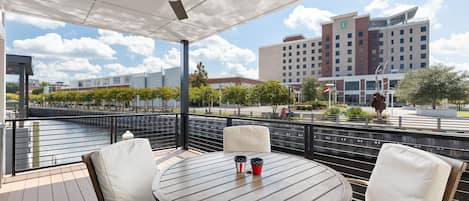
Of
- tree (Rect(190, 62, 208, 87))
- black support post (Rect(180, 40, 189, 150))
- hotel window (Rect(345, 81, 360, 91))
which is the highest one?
→ tree (Rect(190, 62, 208, 87))

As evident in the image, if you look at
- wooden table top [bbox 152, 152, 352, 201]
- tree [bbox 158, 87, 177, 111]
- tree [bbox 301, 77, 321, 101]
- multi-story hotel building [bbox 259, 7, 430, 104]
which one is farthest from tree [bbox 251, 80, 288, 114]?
multi-story hotel building [bbox 259, 7, 430, 104]

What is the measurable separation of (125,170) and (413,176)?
4.66ft

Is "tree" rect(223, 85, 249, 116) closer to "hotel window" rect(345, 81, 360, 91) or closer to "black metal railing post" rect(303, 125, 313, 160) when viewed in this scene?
"black metal railing post" rect(303, 125, 313, 160)

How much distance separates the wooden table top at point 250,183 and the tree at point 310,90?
87.4 ft

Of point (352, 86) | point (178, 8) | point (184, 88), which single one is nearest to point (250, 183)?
point (178, 8)

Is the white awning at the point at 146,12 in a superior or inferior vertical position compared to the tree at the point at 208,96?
superior

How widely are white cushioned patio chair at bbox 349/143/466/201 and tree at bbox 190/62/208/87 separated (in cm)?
3342

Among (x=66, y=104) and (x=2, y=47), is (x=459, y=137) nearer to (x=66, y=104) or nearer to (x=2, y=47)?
(x=2, y=47)

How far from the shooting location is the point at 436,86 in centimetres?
1441

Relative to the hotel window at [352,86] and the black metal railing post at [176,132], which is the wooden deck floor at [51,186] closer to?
the black metal railing post at [176,132]

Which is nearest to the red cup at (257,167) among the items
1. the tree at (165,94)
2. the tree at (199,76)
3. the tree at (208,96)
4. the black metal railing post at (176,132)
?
the black metal railing post at (176,132)

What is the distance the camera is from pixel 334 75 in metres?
39.1

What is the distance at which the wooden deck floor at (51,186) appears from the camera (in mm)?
2494

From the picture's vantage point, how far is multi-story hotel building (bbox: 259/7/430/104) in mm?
34281
